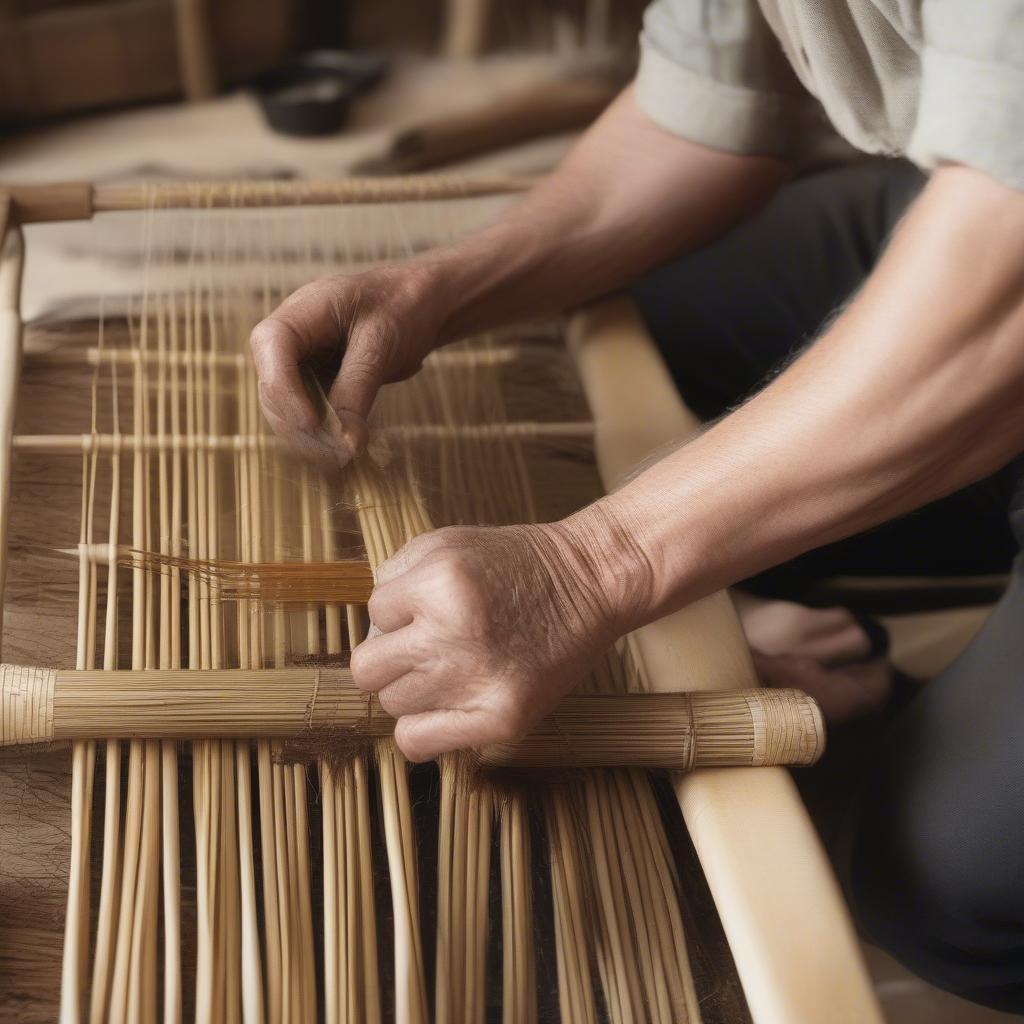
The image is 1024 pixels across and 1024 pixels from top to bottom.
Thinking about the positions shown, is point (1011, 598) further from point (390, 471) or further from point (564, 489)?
point (390, 471)

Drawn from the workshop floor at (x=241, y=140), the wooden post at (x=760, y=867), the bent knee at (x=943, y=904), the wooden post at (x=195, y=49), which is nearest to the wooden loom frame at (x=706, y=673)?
the wooden post at (x=760, y=867)

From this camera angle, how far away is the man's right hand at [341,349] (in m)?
0.76

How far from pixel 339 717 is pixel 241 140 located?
1.60 m

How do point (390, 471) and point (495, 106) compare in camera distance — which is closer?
point (390, 471)

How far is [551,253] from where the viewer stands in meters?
0.96

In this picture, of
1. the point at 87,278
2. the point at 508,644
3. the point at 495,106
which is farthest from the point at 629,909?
the point at 495,106

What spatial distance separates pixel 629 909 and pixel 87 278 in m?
0.83

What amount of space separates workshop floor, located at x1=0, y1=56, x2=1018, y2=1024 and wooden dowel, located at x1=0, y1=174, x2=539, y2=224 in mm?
944

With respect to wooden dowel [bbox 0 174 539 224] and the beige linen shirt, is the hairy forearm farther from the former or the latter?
wooden dowel [bbox 0 174 539 224]

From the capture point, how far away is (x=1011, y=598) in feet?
2.74

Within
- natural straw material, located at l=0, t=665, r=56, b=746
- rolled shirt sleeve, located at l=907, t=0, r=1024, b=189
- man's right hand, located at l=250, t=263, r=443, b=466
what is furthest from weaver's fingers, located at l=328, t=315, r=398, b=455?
rolled shirt sleeve, located at l=907, t=0, r=1024, b=189

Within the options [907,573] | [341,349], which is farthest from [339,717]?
[907,573]

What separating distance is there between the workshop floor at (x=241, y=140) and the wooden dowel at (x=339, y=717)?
1.44 metres

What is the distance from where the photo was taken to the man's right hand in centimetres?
76
